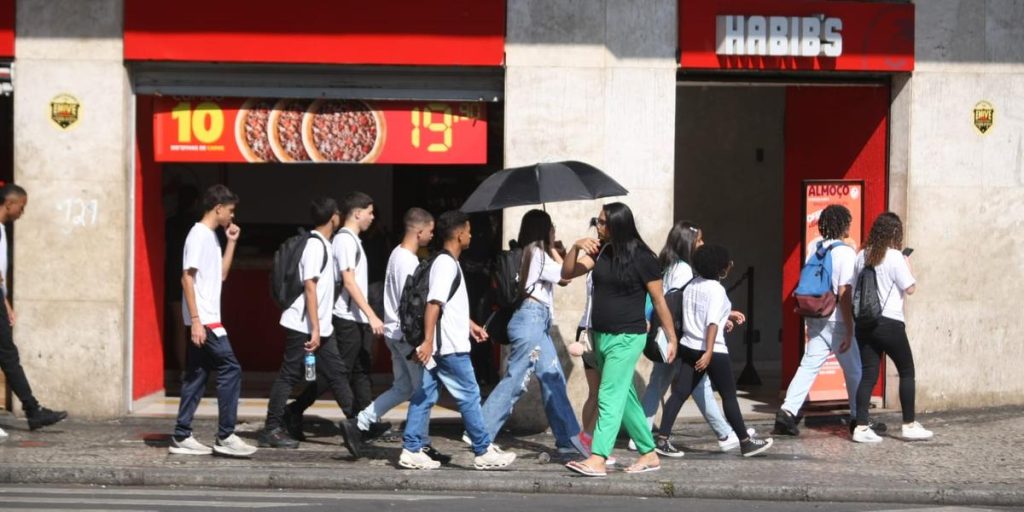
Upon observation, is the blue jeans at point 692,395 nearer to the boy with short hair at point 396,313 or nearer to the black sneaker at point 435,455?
the black sneaker at point 435,455

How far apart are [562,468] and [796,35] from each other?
4301 mm

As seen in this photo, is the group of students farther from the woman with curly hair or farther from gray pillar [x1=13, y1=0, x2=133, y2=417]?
gray pillar [x1=13, y1=0, x2=133, y2=417]

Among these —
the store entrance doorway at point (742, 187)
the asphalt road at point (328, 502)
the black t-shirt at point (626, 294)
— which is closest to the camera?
the asphalt road at point (328, 502)

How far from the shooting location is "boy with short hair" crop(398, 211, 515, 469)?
10281 mm

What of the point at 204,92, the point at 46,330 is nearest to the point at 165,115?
the point at 204,92

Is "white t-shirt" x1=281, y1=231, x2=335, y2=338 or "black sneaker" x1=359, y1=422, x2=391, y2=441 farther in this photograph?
"black sneaker" x1=359, y1=422, x2=391, y2=441

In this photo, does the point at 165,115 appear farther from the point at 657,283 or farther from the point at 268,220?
the point at 657,283

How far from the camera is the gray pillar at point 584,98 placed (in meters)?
12.5

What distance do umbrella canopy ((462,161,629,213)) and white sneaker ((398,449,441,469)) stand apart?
1.69 metres

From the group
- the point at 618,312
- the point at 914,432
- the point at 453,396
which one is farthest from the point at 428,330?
the point at 914,432

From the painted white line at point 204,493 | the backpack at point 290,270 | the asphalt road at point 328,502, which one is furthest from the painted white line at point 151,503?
the backpack at point 290,270

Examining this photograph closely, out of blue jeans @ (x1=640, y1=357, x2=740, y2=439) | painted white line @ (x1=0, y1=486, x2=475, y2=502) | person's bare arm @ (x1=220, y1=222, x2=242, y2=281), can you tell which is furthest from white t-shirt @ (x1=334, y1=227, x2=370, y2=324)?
blue jeans @ (x1=640, y1=357, x2=740, y2=439)

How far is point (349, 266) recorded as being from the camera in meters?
11.3

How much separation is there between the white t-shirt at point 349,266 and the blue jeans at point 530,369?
1.11 m
